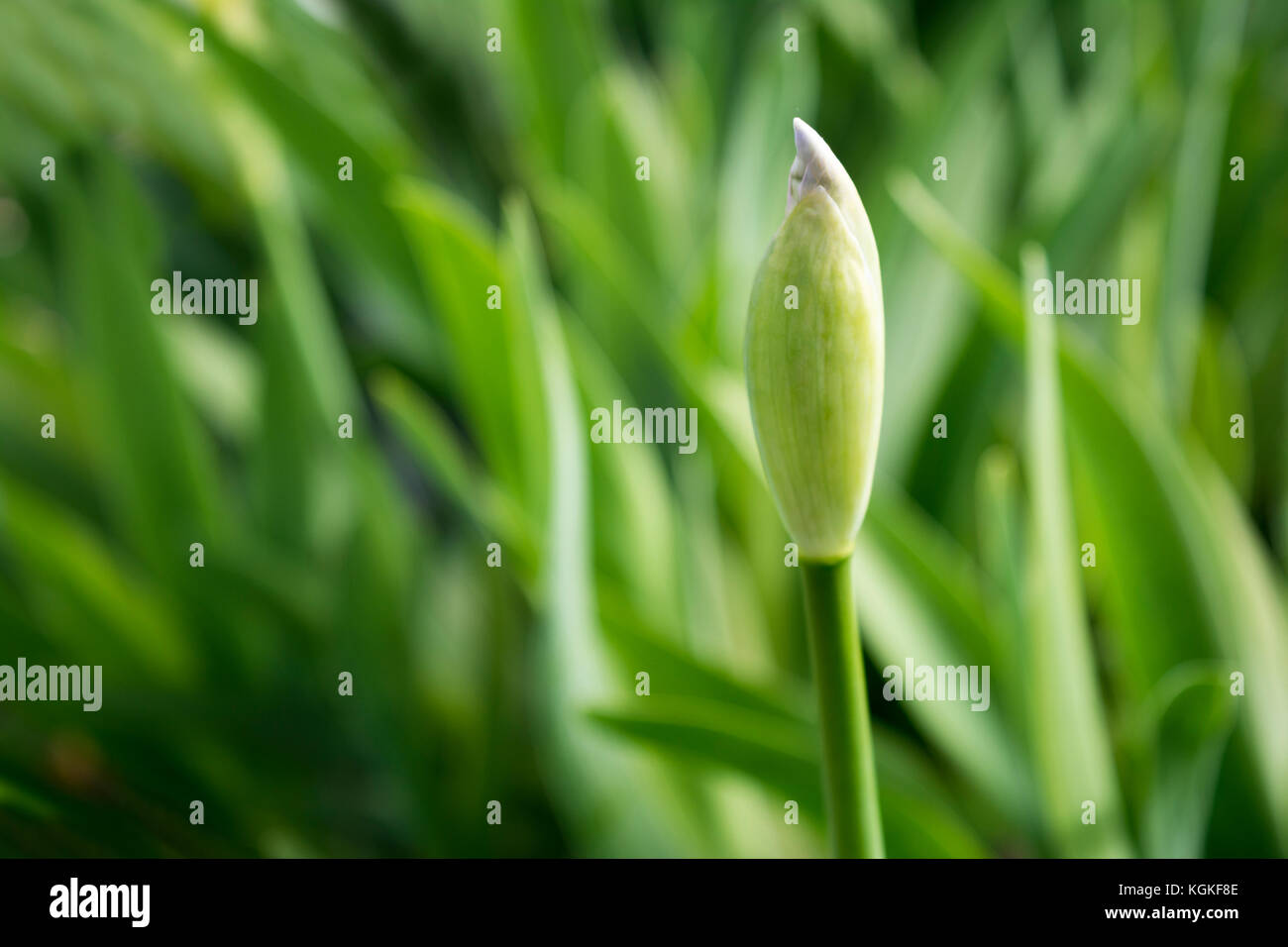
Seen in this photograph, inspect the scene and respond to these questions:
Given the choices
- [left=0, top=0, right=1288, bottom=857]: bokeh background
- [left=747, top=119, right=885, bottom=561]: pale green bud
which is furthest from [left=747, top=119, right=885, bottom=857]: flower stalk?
[left=0, top=0, right=1288, bottom=857]: bokeh background

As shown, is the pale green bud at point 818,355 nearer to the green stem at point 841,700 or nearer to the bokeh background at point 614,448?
the green stem at point 841,700

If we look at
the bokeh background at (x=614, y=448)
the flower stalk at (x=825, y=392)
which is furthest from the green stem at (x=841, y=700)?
the bokeh background at (x=614, y=448)

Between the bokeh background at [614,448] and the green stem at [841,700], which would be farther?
the bokeh background at [614,448]

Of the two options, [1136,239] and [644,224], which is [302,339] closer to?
[644,224]

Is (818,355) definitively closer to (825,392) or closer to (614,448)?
(825,392)

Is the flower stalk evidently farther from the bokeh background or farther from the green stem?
the bokeh background
